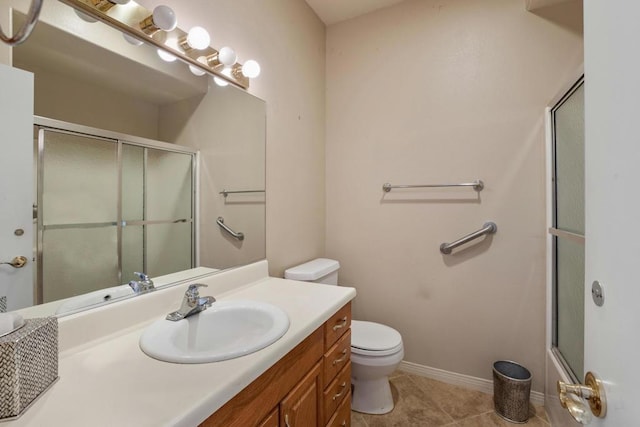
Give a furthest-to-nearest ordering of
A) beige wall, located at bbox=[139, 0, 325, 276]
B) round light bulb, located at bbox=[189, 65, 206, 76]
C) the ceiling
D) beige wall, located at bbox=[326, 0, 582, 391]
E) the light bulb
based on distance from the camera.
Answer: the ceiling < beige wall, located at bbox=[326, 0, 582, 391] < beige wall, located at bbox=[139, 0, 325, 276] < the light bulb < round light bulb, located at bbox=[189, 65, 206, 76]

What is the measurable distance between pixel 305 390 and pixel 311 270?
0.83 m

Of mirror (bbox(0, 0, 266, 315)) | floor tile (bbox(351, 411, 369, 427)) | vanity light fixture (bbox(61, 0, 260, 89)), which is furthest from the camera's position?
floor tile (bbox(351, 411, 369, 427))

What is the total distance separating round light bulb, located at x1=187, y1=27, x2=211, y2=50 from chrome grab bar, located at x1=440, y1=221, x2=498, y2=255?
1.69 metres

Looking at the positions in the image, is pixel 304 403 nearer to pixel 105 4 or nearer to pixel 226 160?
pixel 226 160

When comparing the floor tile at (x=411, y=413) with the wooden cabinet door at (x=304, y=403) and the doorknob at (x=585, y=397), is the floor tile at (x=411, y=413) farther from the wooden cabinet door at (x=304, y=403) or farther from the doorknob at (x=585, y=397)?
the doorknob at (x=585, y=397)

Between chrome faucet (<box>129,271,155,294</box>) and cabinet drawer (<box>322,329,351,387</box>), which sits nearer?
chrome faucet (<box>129,271,155,294</box>)

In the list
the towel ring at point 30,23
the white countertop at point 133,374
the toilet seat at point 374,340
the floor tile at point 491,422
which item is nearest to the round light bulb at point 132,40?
the towel ring at point 30,23

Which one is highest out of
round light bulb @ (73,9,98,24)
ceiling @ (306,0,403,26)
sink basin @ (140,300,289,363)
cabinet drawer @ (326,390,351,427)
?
ceiling @ (306,0,403,26)

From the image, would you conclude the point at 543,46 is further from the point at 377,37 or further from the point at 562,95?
the point at 377,37

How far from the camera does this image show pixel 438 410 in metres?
1.63

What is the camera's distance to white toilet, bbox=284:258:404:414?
1504mm

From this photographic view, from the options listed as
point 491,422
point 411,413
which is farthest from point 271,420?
point 491,422

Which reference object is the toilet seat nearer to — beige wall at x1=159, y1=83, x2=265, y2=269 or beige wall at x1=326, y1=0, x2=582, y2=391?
beige wall at x1=326, y1=0, x2=582, y2=391

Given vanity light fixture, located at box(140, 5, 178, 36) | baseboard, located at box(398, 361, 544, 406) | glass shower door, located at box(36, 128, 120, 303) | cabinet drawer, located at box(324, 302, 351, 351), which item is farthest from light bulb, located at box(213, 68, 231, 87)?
baseboard, located at box(398, 361, 544, 406)
